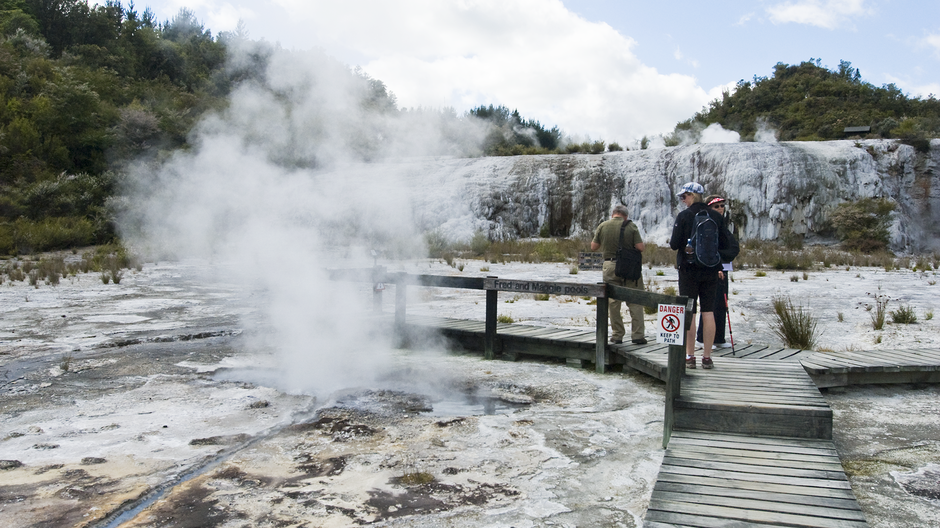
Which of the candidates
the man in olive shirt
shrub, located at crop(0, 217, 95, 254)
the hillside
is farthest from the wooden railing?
the hillside

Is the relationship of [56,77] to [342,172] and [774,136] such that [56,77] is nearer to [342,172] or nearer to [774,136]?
[342,172]

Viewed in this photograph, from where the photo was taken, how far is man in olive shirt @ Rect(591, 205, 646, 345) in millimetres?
6379

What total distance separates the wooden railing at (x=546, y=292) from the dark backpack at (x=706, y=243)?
1.50 feet

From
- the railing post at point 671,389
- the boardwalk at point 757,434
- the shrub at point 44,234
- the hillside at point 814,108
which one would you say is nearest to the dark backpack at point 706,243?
the boardwalk at point 757,434

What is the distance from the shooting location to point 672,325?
4.20 meters

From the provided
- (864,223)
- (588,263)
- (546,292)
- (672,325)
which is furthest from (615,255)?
(864,223)

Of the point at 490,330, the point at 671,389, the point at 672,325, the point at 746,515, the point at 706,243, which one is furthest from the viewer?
the point at 490,330

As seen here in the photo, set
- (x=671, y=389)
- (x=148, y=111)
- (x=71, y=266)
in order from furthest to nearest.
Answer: (x=148, y=111) < (x=71, y=266) < (x=671, y=389)

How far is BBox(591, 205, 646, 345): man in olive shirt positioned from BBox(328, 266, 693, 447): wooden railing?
283 mm

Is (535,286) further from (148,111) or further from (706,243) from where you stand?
(148,111)

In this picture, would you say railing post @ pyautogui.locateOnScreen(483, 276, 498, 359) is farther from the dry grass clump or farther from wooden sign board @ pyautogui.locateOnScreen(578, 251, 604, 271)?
wooden sign board @ pyautogui.locateOnScreen(578, 251, 604, 271)

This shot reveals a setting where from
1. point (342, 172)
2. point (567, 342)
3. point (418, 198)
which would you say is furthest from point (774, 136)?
point (567, 342)

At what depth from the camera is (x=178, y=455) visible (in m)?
3.94

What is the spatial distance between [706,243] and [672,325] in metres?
1.12
